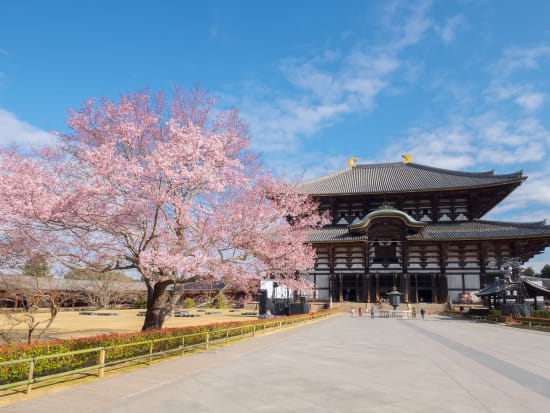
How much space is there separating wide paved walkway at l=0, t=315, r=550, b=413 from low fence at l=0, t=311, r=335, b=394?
57cm

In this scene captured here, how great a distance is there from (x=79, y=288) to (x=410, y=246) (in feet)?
139

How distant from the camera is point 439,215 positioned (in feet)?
149

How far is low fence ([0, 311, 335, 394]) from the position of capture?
26.3 ft

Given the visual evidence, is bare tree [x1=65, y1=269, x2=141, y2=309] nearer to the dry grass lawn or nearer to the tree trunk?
the dry grass lawn

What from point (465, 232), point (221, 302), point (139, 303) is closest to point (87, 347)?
point (465, 232)

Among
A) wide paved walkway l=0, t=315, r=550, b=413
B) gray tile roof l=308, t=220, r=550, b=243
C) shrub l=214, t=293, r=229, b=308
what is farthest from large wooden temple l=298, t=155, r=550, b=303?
wide paved walkway l=0, t=315, r=550, b=413

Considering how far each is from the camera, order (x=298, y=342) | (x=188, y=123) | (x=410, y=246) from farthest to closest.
→ (x=410, y=246), (x=298, y=342), (x=188, y=123)

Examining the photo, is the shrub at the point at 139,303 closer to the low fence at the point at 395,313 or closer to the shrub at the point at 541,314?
the low fence at the point at 395,313

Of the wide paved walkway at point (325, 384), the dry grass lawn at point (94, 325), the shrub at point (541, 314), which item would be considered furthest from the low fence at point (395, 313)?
the wide paved walkway at point (325, 384)

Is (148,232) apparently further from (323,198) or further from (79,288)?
(79,288)

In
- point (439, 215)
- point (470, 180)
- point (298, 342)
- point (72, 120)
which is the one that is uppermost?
point (470, 180)

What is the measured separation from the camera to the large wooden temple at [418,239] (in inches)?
1575

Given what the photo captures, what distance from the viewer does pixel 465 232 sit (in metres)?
40.1

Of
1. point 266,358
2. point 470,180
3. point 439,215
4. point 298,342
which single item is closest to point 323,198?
point 439,215
